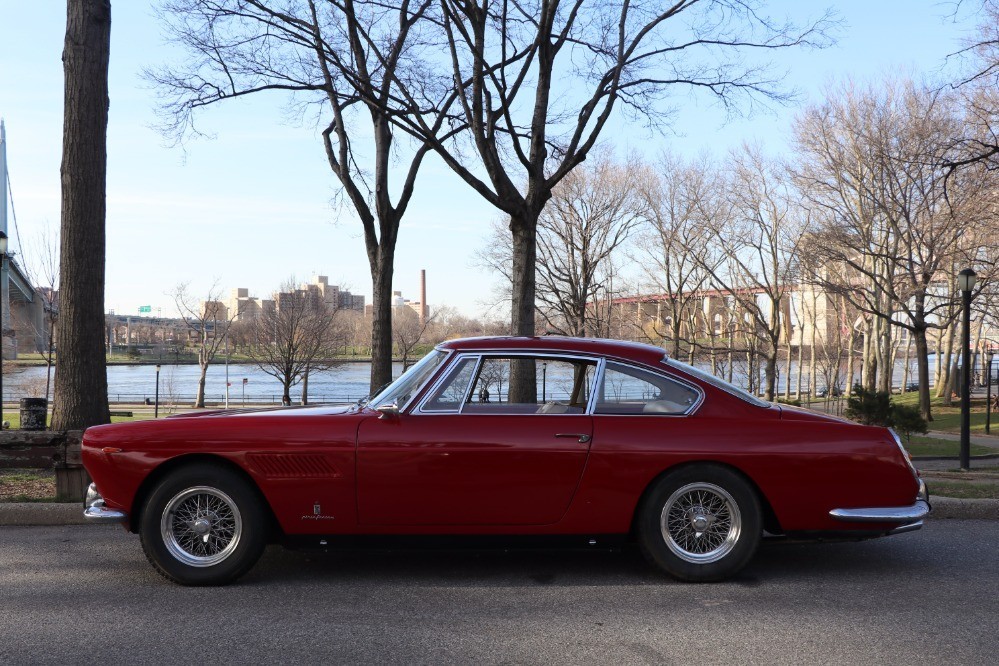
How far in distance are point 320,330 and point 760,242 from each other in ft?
103

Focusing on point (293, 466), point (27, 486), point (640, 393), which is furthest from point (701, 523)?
point (27, 486)

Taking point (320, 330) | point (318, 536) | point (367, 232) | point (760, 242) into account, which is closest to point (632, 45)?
point (367, 232)

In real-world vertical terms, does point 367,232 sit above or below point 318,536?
above

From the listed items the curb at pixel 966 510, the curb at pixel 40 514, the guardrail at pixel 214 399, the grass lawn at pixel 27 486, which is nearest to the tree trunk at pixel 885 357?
the guardrail at pixel 214 399

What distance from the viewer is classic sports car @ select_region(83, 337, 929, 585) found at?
15.8 feet

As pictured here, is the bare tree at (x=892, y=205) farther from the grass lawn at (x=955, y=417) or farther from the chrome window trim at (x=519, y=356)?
the chrome window trim at (x=519, y=356)

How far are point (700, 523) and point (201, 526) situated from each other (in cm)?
292

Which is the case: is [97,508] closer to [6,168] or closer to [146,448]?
[146,448]

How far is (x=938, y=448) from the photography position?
24078mm

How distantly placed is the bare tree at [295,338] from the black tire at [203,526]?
49.8 meters

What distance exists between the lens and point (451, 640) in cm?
391

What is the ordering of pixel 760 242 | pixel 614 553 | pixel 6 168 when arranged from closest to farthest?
pixel 614 553 → pixel 760 242 → pixel 6 168

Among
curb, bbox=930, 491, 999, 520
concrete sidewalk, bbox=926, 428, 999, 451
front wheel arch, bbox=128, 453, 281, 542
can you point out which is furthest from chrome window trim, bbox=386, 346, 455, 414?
concrete sidewalk, bbox=926, 428, 999, 451

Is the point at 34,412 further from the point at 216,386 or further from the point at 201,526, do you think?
the point at 216,386
